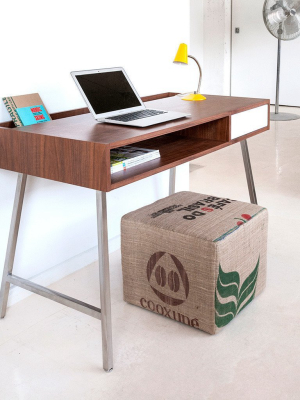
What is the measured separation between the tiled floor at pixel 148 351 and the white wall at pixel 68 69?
0.20 m

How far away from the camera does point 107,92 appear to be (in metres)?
2.07

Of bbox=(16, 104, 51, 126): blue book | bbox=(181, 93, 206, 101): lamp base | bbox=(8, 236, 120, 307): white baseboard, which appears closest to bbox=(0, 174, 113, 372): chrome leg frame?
bbox=(8, 236, 120, 307): white baseboard

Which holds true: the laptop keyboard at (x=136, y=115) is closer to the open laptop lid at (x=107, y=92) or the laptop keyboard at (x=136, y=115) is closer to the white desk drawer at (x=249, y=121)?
the open laptop lid at (x=107, y=92)

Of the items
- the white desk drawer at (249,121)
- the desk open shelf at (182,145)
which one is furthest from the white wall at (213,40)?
the desk open shelf at (182,145)

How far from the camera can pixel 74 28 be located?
7.59 ft

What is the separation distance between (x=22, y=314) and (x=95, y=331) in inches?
13.5

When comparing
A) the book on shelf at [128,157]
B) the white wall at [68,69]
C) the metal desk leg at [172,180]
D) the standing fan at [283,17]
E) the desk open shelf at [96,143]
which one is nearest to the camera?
the desk open shelf at [96,143]

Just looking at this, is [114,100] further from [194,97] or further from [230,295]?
[230,295]

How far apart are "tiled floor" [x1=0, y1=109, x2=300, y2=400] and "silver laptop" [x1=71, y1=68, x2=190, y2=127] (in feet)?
2.60

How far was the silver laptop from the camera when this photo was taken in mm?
1971

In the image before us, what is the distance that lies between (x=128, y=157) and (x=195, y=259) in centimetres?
45

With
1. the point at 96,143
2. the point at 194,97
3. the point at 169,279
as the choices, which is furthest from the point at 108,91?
the point at 169,279

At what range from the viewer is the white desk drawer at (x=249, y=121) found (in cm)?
230

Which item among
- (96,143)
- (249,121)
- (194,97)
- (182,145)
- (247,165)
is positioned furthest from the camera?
(247,165)
